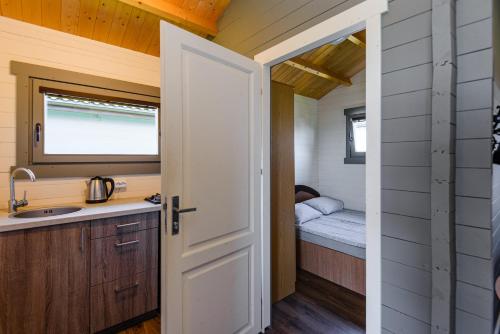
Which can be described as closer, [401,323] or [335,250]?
[401,323]

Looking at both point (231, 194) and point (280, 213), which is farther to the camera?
point (280, 213)

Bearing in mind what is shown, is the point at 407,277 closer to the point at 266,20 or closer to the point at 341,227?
the point at 341,227

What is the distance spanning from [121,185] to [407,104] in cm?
237

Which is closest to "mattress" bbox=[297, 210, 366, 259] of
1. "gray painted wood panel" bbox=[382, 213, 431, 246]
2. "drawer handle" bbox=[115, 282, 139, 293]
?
"gray painted wood panel" bbox=[382, 213, 431, 246]

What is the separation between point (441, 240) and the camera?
91cm

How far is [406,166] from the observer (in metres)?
1.04

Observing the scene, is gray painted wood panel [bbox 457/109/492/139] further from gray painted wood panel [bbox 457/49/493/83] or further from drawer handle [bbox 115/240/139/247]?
drawer handle [bbox 115/240/139/247]

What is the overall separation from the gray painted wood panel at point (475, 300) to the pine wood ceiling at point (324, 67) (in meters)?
2.48

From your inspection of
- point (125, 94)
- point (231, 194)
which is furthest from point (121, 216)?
point (125, 94)

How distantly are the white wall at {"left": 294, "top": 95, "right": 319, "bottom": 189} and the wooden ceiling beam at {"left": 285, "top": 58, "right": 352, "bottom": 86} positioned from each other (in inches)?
24.8

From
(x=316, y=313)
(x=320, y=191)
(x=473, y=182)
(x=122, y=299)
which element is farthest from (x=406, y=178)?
(x=320, y=191)

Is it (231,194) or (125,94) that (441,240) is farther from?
(125,94)

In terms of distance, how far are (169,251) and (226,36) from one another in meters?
1.87

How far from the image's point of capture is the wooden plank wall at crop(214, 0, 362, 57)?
4.51ft
